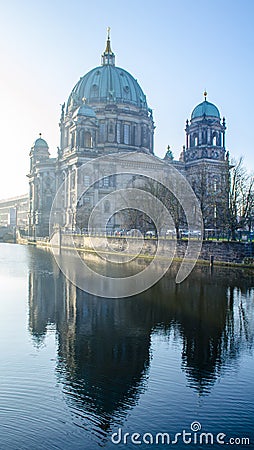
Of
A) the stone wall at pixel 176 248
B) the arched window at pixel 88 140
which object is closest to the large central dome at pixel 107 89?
the arched window at pixel 88 140

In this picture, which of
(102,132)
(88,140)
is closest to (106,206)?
(88,140)

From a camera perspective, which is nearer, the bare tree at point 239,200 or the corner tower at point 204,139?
the bare tree at point 239,200

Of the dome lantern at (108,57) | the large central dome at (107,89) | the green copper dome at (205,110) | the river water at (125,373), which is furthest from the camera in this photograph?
the dome lantern at (108,57)

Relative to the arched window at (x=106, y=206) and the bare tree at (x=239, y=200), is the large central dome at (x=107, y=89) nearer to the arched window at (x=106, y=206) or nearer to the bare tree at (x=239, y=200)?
the arched window at (x=106, y=206)

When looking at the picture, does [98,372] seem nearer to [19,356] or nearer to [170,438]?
[19,356]

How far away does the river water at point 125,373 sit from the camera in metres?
10.2

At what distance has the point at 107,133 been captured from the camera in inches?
3772

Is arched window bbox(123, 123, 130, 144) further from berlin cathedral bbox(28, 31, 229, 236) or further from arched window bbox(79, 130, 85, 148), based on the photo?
arched window bbox(79, 130, 85, 148)

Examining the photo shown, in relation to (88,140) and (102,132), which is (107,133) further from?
(88,140)

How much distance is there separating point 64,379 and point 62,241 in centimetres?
6542

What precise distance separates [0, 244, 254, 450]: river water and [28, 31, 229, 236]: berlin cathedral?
64.0 metres

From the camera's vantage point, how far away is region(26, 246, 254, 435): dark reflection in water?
1248 cm

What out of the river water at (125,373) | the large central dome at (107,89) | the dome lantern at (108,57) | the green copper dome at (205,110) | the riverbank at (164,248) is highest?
the dome lantern at (108,57)

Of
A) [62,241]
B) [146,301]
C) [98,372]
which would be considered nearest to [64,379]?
[98,372]
